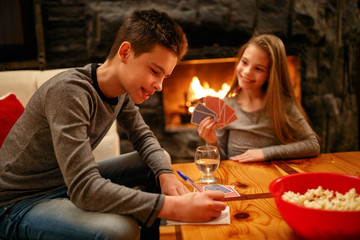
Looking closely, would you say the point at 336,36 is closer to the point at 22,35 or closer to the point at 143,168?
the point at 143,168

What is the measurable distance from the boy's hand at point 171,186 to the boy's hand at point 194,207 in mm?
173

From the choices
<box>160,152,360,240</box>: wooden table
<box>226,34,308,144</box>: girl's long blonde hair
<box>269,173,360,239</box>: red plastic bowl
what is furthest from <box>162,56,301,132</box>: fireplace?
<box>269,173,360,239</box>: red plastic bowl

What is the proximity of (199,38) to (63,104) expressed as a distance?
1.74 metres

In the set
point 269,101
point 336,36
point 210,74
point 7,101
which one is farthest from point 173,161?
point 336,36

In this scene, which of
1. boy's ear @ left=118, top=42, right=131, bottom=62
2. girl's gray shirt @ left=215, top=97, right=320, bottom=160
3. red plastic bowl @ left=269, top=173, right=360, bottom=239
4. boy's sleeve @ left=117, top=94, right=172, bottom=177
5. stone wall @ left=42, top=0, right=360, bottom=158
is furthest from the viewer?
stone wall @ left=42, top=0, right=360, bottom=158

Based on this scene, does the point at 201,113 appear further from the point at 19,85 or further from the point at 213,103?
the point at 19,85

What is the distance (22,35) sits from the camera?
2.38 metres

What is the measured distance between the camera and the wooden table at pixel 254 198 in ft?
2.52

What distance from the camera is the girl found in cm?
161

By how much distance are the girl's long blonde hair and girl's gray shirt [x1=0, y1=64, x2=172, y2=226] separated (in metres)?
0.71

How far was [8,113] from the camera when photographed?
1.42 metres

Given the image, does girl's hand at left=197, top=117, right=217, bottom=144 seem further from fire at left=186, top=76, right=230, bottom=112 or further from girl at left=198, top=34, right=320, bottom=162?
fire at left=186, top=76, right=230, bottom=112

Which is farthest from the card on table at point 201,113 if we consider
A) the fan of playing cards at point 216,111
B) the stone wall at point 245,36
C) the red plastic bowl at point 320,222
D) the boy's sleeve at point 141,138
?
the stone wall at point 245,36

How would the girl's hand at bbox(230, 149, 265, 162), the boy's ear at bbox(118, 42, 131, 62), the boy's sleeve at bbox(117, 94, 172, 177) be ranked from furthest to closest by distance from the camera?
the girl's hand at bbox(230, 149, 265, 162), the boy's sleeve at bbox(117, 94, 172, 177), the boy's ear at bbox(118, 42, 131, 62)
